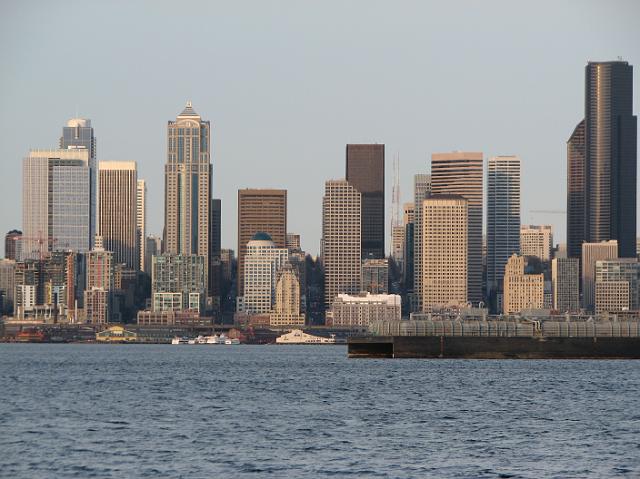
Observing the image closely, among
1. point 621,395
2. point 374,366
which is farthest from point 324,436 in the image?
point 374,366

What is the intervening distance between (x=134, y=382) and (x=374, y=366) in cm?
3754

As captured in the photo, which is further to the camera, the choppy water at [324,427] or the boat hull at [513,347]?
the boat hull at [513,347]

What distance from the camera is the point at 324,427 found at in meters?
79.9

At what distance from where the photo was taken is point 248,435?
7581 centimetres

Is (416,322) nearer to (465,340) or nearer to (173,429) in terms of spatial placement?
(465,340)

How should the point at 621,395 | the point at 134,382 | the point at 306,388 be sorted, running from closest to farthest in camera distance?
the point at 621,395 → the point at 306,388 → the point at 134,382

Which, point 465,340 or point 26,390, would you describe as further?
point 465,340

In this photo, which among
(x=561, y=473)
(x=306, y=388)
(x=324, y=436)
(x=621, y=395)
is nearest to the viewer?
(x=561, y=473)

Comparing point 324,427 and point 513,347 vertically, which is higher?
point 324,427

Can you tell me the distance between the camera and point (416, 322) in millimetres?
184625

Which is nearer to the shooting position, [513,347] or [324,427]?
[324,427]

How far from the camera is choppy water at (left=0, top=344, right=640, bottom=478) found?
63.9 m

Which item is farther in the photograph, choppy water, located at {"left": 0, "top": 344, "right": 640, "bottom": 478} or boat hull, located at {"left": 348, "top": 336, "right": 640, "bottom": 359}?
boat hull, located at {"left": 348, "top": 336, "right": 640, "bottom": 359}

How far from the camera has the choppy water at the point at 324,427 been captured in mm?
63875
